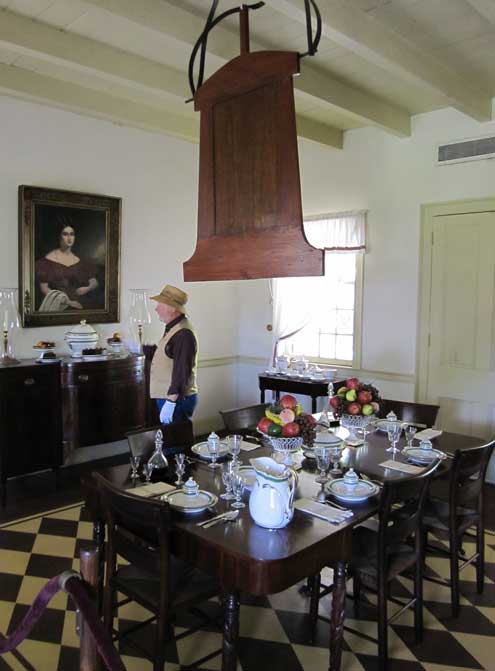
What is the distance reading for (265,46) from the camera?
3.81m

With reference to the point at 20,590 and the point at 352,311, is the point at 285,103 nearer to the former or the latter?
the point at 20,590

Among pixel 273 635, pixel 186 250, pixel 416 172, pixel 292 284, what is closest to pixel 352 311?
pixel 292 284

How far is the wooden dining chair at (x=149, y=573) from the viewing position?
215 centimetres

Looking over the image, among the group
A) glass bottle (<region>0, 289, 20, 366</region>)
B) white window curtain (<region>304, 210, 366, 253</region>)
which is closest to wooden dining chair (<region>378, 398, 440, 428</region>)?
white window curtain (<region>304, 210, 366, 253</region>)

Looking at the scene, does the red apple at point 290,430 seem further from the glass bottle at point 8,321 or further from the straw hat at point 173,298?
the glass bottle at point 8,321

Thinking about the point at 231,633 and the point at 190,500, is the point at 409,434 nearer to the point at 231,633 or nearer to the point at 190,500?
the point at 190,500

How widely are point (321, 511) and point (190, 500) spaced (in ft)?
1.77

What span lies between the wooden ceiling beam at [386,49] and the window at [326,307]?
64.8 inches

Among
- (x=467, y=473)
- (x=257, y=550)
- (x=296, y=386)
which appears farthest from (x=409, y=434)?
(x=296, y=386)

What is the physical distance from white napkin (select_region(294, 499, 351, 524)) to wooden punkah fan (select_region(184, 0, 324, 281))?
945 millimetres

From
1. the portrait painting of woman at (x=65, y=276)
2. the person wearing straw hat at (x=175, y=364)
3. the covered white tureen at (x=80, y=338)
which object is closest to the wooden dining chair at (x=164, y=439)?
the person wearing straw hat at (x=175, y=364)

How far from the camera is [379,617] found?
8.00 ft

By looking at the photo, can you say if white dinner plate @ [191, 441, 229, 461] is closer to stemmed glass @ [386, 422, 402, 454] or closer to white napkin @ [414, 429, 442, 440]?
stemmed glass @ [386, 422, 402, 454]

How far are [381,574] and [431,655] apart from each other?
528 mm
